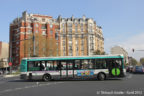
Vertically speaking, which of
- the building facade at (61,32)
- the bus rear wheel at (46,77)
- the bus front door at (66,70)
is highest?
the building facade at (61,32)

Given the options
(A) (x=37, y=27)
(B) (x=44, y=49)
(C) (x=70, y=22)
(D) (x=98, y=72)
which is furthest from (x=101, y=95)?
(C) (x=70, y=22)

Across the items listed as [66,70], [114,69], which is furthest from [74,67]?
[114,69]

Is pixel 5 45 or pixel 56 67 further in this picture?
pixel 5 45

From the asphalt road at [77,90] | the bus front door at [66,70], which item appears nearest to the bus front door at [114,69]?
the asphalt road at [77,90]

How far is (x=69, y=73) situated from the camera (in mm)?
19922

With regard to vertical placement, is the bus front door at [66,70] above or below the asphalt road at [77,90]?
above

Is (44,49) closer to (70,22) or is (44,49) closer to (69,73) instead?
(70,22)

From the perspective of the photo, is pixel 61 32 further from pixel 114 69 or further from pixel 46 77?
pixel 114 69

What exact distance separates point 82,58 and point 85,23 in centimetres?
7051

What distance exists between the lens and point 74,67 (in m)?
20.1

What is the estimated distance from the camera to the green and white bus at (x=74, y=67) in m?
19.7

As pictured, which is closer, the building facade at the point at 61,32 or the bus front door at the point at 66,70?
the bus front door at the point at 66,70

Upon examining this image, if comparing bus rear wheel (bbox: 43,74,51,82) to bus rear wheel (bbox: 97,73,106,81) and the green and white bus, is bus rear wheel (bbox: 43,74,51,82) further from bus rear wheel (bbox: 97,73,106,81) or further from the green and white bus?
bus rear wheel (bbox: 97,73,106,81)

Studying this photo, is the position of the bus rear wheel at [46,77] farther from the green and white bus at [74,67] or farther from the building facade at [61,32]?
the building facade at [61,32]
